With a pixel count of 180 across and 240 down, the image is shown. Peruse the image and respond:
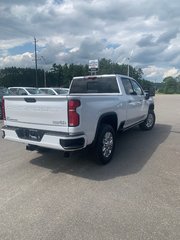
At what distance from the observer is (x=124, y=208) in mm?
3414

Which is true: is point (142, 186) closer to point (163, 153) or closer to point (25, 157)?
point (163, 153)

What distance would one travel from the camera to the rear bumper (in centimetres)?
416

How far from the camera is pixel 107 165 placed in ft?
17.0

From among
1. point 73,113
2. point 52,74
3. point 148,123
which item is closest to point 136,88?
point 148,123

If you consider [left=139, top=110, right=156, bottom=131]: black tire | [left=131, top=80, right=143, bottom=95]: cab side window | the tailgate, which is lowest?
[left=139, top=110, right=156, bottom=131]: black tire

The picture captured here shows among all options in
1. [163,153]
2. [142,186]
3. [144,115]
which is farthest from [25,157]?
[144,115]

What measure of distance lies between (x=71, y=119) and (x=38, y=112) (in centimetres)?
79

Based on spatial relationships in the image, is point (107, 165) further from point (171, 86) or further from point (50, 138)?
point (171, 86)

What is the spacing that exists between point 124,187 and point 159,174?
980 millimetres

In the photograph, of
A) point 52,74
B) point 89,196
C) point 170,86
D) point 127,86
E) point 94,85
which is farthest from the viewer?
point 170,86

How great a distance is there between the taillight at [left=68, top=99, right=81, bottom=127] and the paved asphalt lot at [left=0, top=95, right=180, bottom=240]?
110cm

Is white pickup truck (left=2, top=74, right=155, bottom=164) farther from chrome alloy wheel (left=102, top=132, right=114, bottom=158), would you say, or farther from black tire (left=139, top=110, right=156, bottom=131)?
black tire (left=139, top=110, right=156, bottom=131)

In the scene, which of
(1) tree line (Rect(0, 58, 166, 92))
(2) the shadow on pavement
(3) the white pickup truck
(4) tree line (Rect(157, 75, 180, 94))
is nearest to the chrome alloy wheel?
(3) the white pickup truck

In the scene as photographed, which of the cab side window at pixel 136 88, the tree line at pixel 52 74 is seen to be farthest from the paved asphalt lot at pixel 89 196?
the tree line at pixel 52 74
